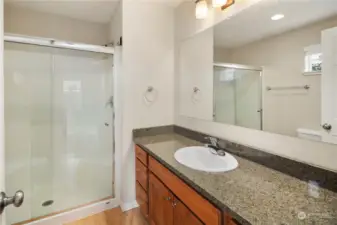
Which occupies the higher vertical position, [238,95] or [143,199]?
[238,95]

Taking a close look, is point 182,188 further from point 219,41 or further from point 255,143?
point 219,41

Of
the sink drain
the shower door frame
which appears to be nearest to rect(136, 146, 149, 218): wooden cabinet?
the shower door frame

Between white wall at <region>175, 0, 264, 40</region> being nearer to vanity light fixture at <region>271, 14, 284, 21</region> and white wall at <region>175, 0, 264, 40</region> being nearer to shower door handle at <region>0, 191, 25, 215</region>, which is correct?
vanity light fixture at <region>271, 14, 284, 21</region>

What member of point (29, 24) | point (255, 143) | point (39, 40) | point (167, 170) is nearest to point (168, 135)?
point (167, 170)

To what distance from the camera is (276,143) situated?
1179mm

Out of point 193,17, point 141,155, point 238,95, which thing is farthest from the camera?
point 193,17

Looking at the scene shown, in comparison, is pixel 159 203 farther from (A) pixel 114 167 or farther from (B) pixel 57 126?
(B) pixel 57 126

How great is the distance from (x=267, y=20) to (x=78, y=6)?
2106mm

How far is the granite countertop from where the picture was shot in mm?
685

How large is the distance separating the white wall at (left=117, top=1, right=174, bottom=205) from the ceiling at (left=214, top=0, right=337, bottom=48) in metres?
0.75

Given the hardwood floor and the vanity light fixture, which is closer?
the vanity light fixture

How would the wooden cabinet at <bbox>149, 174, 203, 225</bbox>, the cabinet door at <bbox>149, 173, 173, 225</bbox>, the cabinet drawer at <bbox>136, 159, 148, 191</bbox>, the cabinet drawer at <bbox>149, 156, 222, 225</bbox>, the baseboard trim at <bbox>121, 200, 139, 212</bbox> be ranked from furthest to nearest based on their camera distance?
the baseboard trim at <bbox>121, 200, 139, 212</bbox> → the cabinet drawer at <bbox>136, 159, 148, 191</bbox> → the cabinet door at <bbox>149, 173, 173, 225</bbox> → the wooden cabinet at <bbox>149, 174, 203, 225</bbox> → the cabinet drawer at <bbox>149, 156, 222, 225</bbox>

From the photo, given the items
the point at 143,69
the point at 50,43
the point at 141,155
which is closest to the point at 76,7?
the point at 50,43

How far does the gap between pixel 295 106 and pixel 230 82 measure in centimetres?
57
